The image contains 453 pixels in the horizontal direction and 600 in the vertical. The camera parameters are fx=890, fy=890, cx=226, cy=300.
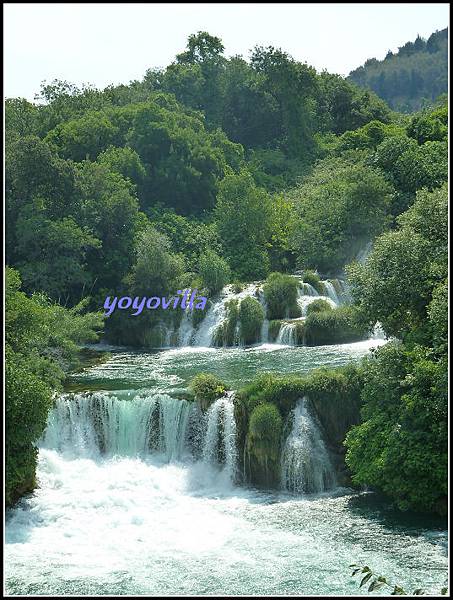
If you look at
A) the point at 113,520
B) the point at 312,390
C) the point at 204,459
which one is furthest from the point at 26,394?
the point at 312,390

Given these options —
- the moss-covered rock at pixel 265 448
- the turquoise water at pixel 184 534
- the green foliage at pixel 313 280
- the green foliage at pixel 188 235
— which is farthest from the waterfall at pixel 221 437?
the green foliage at pixel 188 235

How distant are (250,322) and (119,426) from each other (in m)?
8.55

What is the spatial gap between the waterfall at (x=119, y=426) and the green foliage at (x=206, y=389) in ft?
1.15

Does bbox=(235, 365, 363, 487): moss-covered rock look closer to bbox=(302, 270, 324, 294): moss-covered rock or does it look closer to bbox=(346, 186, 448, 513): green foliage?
bbox=(346, 186, 448, 513): green foliage

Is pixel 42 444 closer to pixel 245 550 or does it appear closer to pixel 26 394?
pixel 26 394

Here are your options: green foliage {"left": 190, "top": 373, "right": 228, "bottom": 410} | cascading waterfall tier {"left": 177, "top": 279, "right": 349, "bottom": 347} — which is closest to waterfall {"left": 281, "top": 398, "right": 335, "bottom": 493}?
green foliage {"left": 190, "top": 373, "right": 228, "bottom": 410}

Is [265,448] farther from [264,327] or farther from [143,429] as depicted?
[264,327]

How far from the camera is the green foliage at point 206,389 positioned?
1989cm

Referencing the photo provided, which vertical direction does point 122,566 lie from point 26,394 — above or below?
below

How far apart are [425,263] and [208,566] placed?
7.56 metres

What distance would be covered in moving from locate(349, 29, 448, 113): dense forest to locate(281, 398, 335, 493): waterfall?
96.0 metres

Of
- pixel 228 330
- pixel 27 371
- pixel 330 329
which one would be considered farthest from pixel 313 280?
pixel 27 371

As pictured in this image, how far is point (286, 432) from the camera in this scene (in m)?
18.9

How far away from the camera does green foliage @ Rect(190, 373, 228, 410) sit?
19891 mm
